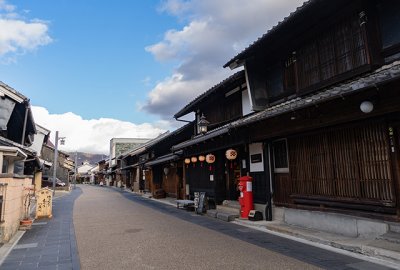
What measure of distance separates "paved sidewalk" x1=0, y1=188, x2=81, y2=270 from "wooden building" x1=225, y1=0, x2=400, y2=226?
7324 millimetres

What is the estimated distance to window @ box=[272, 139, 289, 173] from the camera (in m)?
12.4

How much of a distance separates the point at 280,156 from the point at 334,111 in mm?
4399

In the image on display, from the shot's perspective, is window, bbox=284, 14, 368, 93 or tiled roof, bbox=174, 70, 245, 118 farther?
tiled roof, bbox=174, 70, 245, 118

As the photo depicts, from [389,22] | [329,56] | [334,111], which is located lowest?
[334,111]

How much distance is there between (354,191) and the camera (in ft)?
29.6

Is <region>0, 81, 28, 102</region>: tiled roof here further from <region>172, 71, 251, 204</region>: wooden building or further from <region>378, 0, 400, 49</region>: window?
<region>378, 0, 400, 49</region>: window

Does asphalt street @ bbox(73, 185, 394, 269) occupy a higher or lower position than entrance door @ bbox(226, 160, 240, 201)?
lower

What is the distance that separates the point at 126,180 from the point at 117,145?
20.0 meters

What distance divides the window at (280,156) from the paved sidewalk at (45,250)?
827cm

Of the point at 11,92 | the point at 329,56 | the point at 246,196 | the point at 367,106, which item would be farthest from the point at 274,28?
the point at 11,92

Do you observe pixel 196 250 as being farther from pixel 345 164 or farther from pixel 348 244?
pixel 345 164

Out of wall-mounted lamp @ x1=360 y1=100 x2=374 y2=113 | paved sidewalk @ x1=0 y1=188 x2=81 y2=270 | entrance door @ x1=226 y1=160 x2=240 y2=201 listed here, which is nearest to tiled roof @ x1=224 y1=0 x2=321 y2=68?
wall-mounted lamp @ x1=360 y1=100 x2=374 y2=113

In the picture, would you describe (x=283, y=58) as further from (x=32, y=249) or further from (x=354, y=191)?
(x=32, y=249)

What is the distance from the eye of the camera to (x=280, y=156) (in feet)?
41.9
